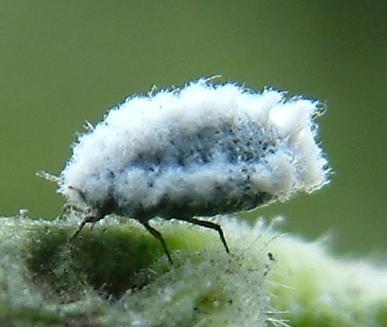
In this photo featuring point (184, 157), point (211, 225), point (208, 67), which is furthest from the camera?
point (208, 67)

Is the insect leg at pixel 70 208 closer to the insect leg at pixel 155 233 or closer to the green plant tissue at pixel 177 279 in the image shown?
the green plant tissue at pixel 177 279

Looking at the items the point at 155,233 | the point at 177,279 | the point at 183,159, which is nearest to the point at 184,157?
the point at 183,159

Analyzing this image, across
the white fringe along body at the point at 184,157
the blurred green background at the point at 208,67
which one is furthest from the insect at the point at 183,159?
the blurred green background at the point at 208,67

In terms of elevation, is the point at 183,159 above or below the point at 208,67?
below

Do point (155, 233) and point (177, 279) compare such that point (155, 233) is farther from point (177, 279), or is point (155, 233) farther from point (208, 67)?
point (208, 67)

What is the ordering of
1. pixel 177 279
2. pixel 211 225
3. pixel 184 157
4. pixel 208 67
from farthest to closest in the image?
1. pixel 208 67
2. pixel 211 225
3. pixel 184 157
4. pixel 177 279

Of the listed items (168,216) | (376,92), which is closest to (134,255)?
(168,216)

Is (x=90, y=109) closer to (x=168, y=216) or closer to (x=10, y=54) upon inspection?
(x=10, y=54)
